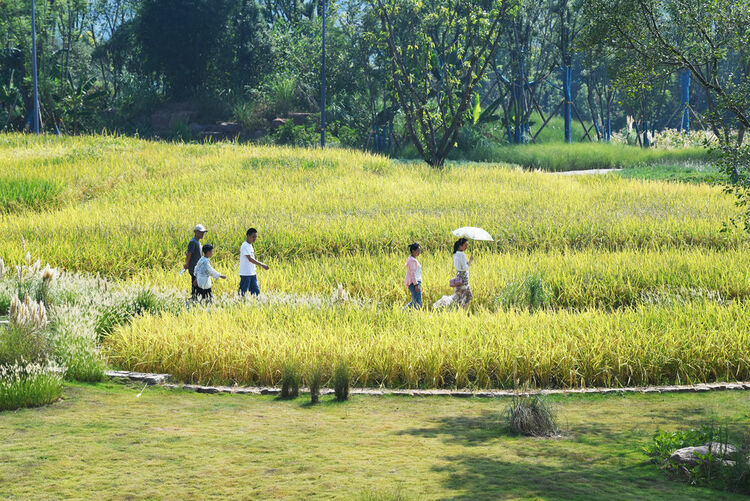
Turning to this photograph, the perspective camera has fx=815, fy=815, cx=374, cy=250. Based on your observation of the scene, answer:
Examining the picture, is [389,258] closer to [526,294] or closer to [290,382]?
[526,294]

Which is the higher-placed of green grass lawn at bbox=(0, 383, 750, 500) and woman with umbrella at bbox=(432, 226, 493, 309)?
woman with umbrella at bbox=(432, 226, 493, 309)

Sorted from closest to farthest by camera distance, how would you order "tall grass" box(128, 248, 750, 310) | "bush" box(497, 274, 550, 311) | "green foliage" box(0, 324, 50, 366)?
"green foliage" box(0, 324, 50, 366) < "bush" box(497, 274, 550, 311) < "tall grass" box(128, 248, 750, 310)

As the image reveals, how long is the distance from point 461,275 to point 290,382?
16.6ft

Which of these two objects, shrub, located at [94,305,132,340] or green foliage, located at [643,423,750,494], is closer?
green foliage, located at [643,423,750,494]

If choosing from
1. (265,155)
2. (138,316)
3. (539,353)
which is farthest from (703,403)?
(265,155)

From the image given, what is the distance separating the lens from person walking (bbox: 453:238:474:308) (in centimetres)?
1313

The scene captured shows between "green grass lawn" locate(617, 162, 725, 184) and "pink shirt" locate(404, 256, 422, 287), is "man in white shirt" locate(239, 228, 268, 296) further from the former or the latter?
"green grass lawn" locate(617, 162, 725, 184)

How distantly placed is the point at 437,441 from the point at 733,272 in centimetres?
1007

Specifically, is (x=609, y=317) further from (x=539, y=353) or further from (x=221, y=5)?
(x=221, y=5)

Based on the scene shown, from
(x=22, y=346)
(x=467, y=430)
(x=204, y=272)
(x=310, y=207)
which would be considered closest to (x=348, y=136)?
(x=310, y=207)

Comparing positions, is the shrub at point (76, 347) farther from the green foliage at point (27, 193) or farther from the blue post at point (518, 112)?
the blue post at point (518, 112)

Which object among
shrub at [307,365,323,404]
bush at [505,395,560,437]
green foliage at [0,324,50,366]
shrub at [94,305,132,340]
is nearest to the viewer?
bush at [505,395,560,437]

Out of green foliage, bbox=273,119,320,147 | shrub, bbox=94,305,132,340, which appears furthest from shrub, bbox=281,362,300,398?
green foliage, bbox=273,119,320,147

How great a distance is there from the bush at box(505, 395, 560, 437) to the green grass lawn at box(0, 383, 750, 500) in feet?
0.52
